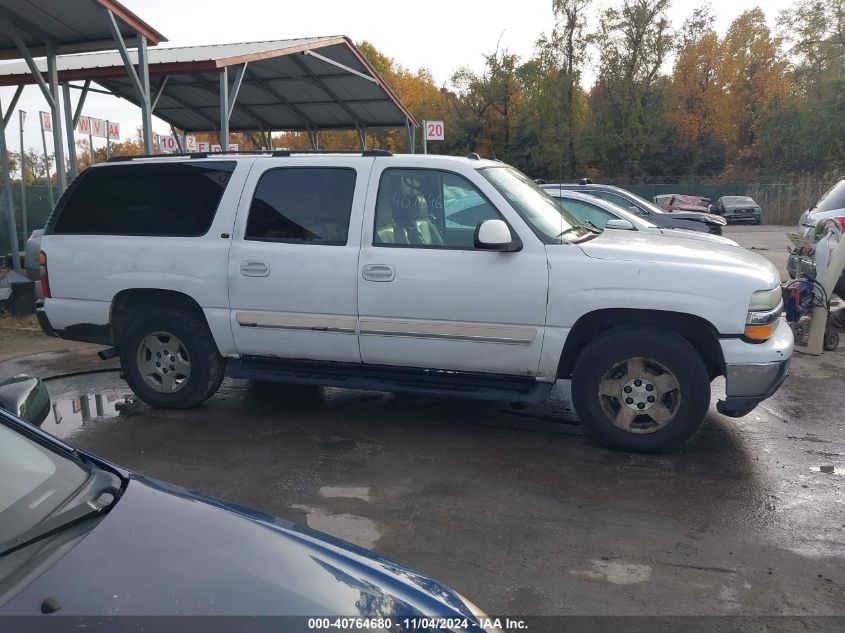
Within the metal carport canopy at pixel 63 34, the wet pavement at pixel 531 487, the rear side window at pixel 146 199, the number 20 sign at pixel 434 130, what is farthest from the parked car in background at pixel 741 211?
the rear side window at pixel 146 199

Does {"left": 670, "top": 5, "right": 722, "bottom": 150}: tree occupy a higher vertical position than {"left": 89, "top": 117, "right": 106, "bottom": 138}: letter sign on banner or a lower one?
higher

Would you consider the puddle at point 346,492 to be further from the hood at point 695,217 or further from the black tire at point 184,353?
the hood at point 695,217

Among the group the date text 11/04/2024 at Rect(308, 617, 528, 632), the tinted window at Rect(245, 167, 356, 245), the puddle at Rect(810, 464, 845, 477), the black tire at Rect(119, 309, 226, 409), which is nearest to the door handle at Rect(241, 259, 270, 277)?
the tinted window at Rect(245, 167, 356, 245)

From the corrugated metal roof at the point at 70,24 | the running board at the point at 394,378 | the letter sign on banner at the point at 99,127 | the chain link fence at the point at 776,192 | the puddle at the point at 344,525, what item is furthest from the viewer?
the chain link fence at the point at 776,192

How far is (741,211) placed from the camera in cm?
3462

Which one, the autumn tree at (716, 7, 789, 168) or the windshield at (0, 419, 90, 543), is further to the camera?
the autumn tree at (716, 7, 789, 168)

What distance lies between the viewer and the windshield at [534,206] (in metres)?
5.39

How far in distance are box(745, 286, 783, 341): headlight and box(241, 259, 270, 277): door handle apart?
3419mm

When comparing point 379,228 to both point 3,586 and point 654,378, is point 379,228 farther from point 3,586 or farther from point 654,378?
point 3,586

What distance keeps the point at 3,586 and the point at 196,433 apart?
159 inches

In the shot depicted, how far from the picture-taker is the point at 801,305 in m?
8.15

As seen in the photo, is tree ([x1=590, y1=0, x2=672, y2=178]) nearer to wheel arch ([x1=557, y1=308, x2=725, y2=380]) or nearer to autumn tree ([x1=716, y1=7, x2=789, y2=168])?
autumn tree ([x1=716, y1=7, x2=789, y2=168])

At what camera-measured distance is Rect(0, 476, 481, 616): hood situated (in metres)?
1.86

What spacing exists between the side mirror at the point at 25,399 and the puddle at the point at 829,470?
4616 mm
